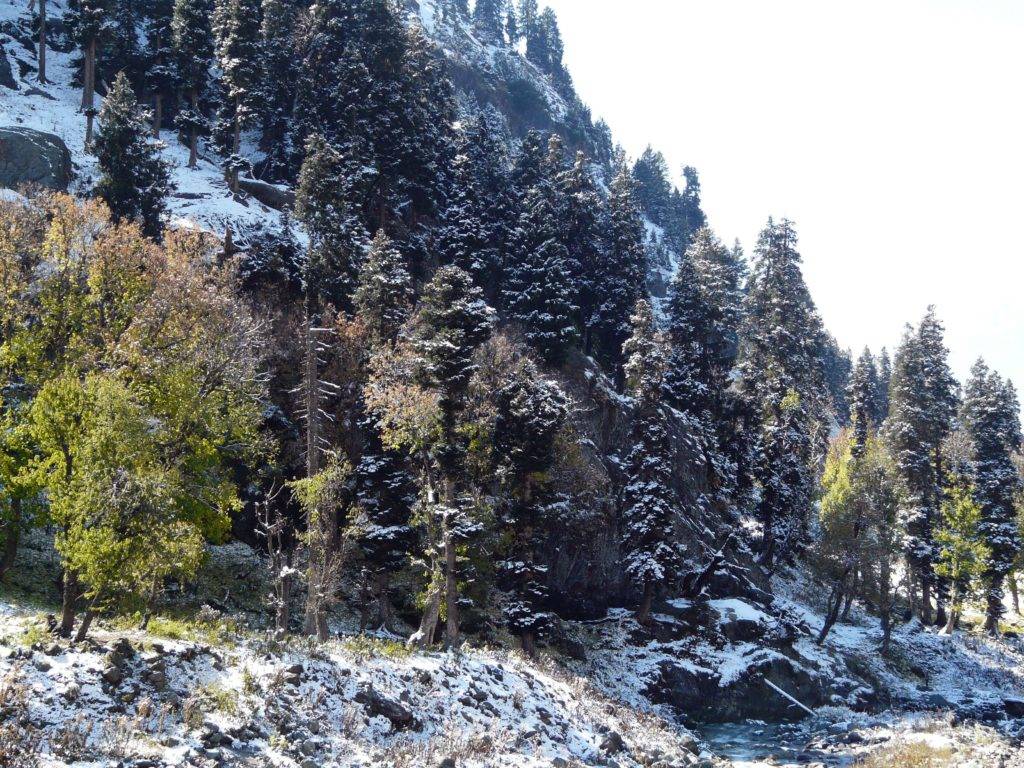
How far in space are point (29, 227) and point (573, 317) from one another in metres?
34.5

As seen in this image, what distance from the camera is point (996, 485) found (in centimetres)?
5494

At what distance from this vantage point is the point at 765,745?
2994 centimetres

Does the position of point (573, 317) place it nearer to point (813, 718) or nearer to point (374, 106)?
point (374, 106)

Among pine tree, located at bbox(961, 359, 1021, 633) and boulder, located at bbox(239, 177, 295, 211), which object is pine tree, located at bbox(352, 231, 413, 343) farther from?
pine tree, located at bbox(961, 359, 1021, 633)

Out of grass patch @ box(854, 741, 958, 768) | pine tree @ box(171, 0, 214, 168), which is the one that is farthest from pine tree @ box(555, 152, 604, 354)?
grass patch @ box(854, 741, 958, 768)

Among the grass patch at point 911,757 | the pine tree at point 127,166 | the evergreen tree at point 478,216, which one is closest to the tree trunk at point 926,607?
the grass patch at point 911,757

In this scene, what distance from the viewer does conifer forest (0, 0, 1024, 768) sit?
1534cm

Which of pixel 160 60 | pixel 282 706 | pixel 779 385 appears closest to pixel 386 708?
pixel 282 706

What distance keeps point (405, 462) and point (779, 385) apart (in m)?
31.4

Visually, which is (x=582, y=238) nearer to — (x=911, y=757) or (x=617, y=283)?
(x=617, y=283)

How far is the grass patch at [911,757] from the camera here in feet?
75.9

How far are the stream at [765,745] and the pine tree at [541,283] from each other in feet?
82.2

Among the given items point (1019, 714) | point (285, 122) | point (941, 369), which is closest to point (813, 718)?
point (1019, 714)

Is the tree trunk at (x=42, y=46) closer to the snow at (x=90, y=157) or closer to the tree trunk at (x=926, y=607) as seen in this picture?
the snow at (x=90, y=157)
